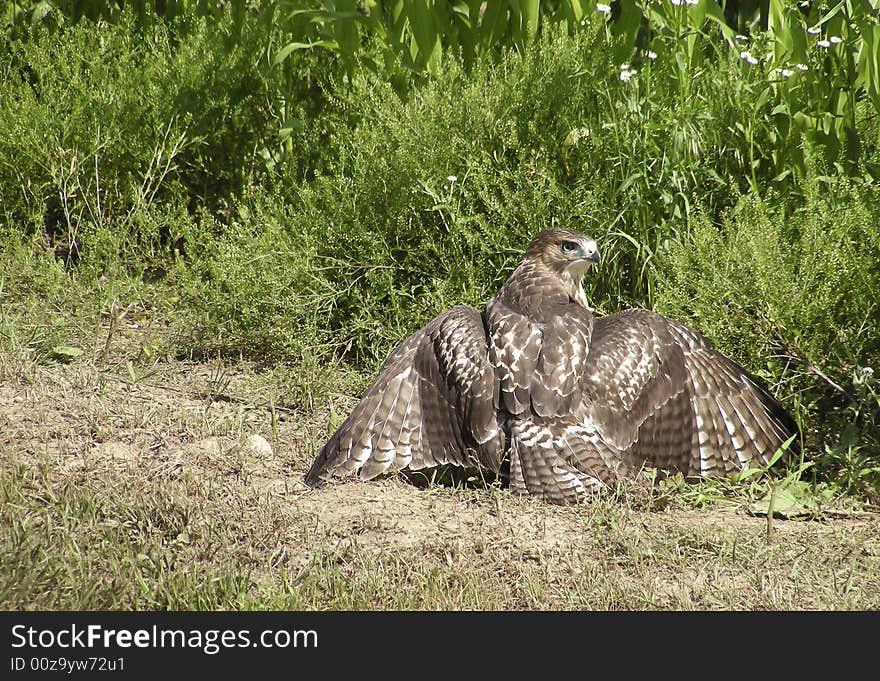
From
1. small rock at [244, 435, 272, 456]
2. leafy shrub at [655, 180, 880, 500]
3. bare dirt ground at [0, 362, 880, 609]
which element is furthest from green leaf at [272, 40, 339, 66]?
leafy shrub at [655, 180, 880, 500]

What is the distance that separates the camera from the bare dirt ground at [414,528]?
13.1ft

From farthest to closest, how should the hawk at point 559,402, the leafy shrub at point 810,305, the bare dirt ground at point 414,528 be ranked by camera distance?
1. the leafy shrub at point 810,305
2. the hawk at point 559,402
3. the bare dirt ground at point 414,528

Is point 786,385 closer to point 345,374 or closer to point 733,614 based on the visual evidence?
point 733,614

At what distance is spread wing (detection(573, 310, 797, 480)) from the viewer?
497 centimetres

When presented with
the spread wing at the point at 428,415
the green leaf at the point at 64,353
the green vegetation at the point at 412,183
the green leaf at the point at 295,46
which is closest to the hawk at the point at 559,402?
the spread wing at the point at 428,415

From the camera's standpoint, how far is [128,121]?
735 cm

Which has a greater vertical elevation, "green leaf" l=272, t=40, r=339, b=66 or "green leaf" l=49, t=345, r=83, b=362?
"green leaf" l=272, t=40, r=339, b=66

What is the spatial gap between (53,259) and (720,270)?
407 cm

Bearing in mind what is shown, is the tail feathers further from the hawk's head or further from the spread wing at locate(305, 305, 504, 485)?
the hawk's head

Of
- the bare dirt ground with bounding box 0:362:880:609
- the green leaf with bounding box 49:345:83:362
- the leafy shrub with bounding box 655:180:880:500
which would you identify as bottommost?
the green leaf with bounding box 49:345:83:362

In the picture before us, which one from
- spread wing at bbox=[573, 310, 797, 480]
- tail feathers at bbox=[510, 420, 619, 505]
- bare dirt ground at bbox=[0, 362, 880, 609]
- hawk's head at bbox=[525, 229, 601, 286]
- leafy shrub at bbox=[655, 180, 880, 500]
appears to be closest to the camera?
bare dirt ground at bbox=[0, 362, 880, 609]

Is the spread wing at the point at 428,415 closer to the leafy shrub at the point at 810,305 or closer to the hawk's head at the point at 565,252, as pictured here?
the hawk's head at the point at 565,252

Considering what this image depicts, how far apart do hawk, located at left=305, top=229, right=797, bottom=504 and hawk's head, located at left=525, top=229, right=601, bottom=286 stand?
41 centimetres

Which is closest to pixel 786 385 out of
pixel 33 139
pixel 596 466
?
pixel 596 466
